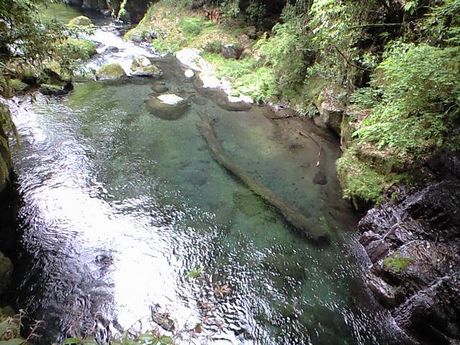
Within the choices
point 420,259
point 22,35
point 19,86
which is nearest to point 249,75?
point 19,86

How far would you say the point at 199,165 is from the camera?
9.78m

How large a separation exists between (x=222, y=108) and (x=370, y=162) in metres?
7.07

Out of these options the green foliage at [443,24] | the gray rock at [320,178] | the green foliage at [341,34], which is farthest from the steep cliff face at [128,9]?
the green foliage at [443,24]

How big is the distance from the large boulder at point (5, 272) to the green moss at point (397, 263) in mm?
6675

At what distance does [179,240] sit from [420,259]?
4656 mm

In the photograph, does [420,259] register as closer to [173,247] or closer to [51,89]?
[173,247]

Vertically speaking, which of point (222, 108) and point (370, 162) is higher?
point (370, 162)

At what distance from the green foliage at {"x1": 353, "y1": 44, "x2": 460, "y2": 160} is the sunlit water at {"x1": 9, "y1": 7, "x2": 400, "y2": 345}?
2.46 metres

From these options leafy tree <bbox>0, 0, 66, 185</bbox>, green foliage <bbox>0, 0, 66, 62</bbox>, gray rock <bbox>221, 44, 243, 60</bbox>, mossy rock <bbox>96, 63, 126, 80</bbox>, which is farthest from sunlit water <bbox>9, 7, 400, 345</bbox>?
gray rock <bbox>221, 44, 243, 60</bbox>

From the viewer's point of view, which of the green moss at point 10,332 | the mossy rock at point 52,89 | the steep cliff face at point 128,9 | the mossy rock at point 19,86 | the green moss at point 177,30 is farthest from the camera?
the steep cliff face at point 128,9

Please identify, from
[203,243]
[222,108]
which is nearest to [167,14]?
[222,108]

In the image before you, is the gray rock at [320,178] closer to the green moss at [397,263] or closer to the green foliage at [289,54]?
the green moss at [397,263]

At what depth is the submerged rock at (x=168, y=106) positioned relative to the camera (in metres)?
12.6

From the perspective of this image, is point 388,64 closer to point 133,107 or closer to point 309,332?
point 309,332
